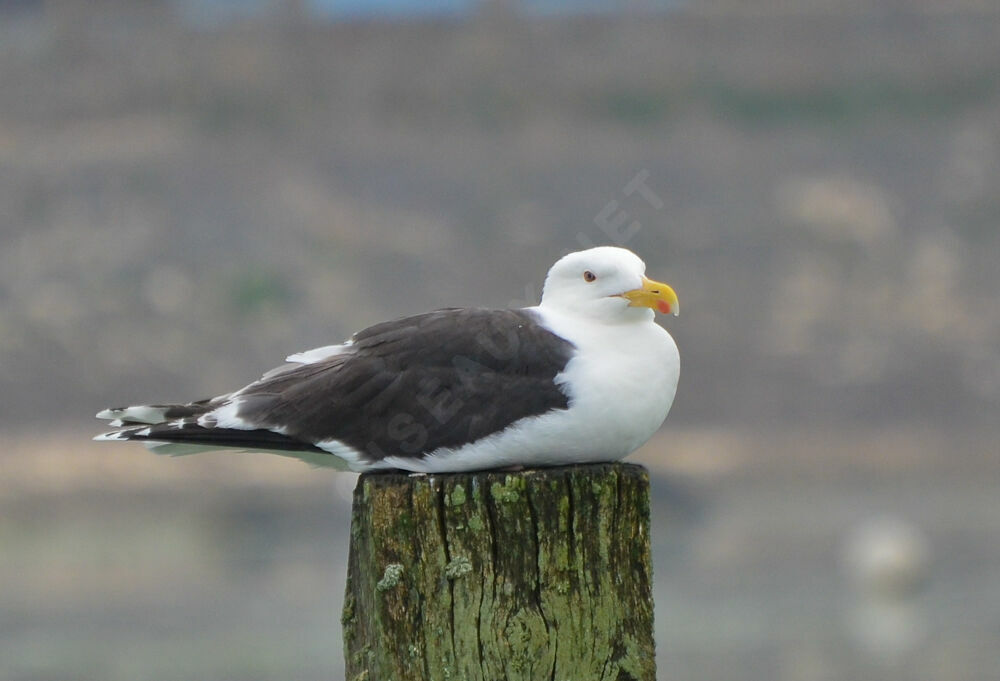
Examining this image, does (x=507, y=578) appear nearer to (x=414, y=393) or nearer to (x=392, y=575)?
(x=392, y=575)

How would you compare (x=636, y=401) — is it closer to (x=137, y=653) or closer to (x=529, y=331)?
(x=529, y=331)

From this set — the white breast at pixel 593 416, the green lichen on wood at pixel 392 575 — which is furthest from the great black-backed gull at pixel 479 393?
the green lichen on wood at pixel 392 575

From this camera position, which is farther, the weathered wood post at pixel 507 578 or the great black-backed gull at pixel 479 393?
the great black-backed gull at pixel 479 393

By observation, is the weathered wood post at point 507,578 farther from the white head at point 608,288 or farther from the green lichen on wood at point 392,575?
the white head at point 608,288

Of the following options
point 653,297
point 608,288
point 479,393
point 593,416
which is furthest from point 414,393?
point 653,297

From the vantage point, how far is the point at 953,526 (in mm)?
17234

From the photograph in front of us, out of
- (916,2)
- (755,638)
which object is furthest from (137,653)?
(916,2)

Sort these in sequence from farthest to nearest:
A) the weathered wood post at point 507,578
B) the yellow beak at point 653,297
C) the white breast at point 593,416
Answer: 1. the yellow beak at point 653,297
2. the white breast at point 593,416
3. the weathered wood post at point 507,578

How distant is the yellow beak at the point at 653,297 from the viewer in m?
4.74

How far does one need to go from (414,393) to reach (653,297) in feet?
2.68

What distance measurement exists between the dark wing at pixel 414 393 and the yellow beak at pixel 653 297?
27cm

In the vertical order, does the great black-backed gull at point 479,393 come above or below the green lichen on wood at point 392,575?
above

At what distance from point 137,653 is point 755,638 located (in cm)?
533

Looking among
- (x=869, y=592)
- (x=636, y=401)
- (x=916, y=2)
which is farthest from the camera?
(x=916, y=2)
